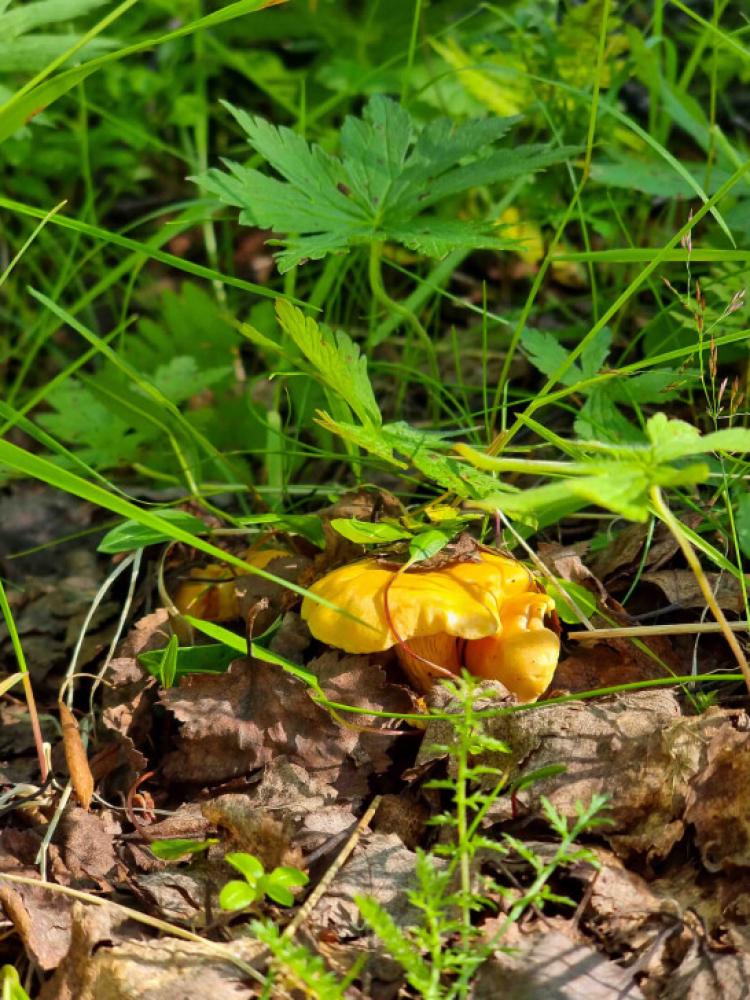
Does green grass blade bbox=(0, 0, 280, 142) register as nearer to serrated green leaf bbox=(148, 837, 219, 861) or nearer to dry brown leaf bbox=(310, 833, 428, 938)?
serrated green leaf bbox=(148, 837, 219, 861)

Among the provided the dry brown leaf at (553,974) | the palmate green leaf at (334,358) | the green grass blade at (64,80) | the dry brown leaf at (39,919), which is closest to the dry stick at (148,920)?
the dry brown leaf at (39,919)

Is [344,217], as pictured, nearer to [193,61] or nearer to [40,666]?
[40,666]

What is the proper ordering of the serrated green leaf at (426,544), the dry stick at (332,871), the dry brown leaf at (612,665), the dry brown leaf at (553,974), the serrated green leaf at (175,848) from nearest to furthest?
the dry brown leaf at (553,974)
the dry stick at (332,871)
the serrated green leaf at (175,848)
the serrated green leaf at (426,544)
the dry brown leaf at (612,665)

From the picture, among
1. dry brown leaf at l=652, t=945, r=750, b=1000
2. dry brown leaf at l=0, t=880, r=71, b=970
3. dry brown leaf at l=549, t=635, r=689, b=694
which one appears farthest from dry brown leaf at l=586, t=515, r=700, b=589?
dry brown leaf at l=0, t=880, r=71, b=970

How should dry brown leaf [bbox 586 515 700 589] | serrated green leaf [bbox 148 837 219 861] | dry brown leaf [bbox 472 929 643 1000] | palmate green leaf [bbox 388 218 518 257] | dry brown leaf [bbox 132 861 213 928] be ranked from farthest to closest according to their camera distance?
dry brown leaf [bbox 586 515 700 589] < palmate green leaf [bbox 388 218 518 257] < serrated green leaf [bbox 148 837 219 861] < dry brown leaf [bbox 132 861 213 928] < dry brown leaf [bbox 472 929 643 1000]

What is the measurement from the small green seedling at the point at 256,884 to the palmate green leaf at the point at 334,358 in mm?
765

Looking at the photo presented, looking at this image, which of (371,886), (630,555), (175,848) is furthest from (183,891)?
(630,555)

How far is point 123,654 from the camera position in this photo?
7.05 ft

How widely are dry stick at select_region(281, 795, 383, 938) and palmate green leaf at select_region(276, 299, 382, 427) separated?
0.67 meters

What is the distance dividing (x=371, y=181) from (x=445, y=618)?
0.99 m

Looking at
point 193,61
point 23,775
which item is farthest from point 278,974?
point 193,61

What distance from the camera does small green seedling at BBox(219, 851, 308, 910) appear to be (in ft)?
4.90

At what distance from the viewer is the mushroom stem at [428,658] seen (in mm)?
1902

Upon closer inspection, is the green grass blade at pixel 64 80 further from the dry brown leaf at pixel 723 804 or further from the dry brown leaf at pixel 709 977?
the dry brown leaf at pixel 709 977
